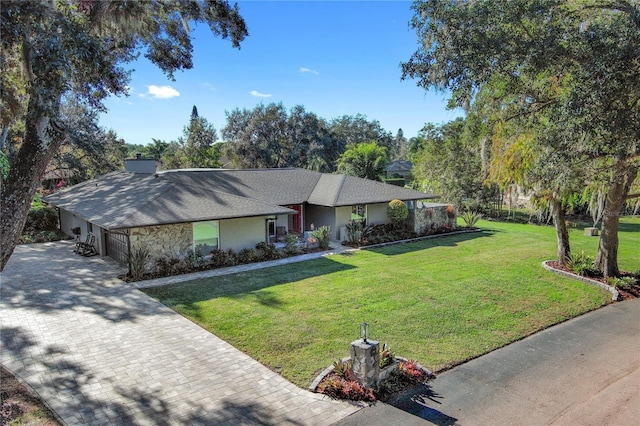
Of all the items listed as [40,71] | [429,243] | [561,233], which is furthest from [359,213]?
[40,71]

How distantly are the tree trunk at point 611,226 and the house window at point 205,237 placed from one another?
1380 centimetres

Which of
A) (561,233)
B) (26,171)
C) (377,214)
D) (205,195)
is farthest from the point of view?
(377,214)

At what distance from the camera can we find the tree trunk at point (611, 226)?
12945mm

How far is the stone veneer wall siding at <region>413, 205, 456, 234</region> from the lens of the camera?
2120 centimetres

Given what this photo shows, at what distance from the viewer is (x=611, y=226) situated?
1323 centimetres

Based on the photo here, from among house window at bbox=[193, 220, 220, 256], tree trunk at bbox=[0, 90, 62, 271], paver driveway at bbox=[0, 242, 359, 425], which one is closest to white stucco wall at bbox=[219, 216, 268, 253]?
house window at bbox=[193, 220, 220, 256]

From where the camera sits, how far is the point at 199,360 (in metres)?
7.70

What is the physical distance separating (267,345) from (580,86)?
8.20 metres

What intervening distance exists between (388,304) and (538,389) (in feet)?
14.6

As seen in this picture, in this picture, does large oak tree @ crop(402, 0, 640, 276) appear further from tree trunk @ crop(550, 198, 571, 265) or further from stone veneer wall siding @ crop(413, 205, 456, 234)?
stone veneer wall siding @ crop(413, 205, 456, 234)

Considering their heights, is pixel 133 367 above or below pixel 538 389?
above

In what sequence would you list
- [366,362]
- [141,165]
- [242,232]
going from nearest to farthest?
1. [366,362]
2. [242,232]
3. [141,165]

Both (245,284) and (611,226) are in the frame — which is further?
(611,226)

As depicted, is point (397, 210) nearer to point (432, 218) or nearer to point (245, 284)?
point (432, 218)
